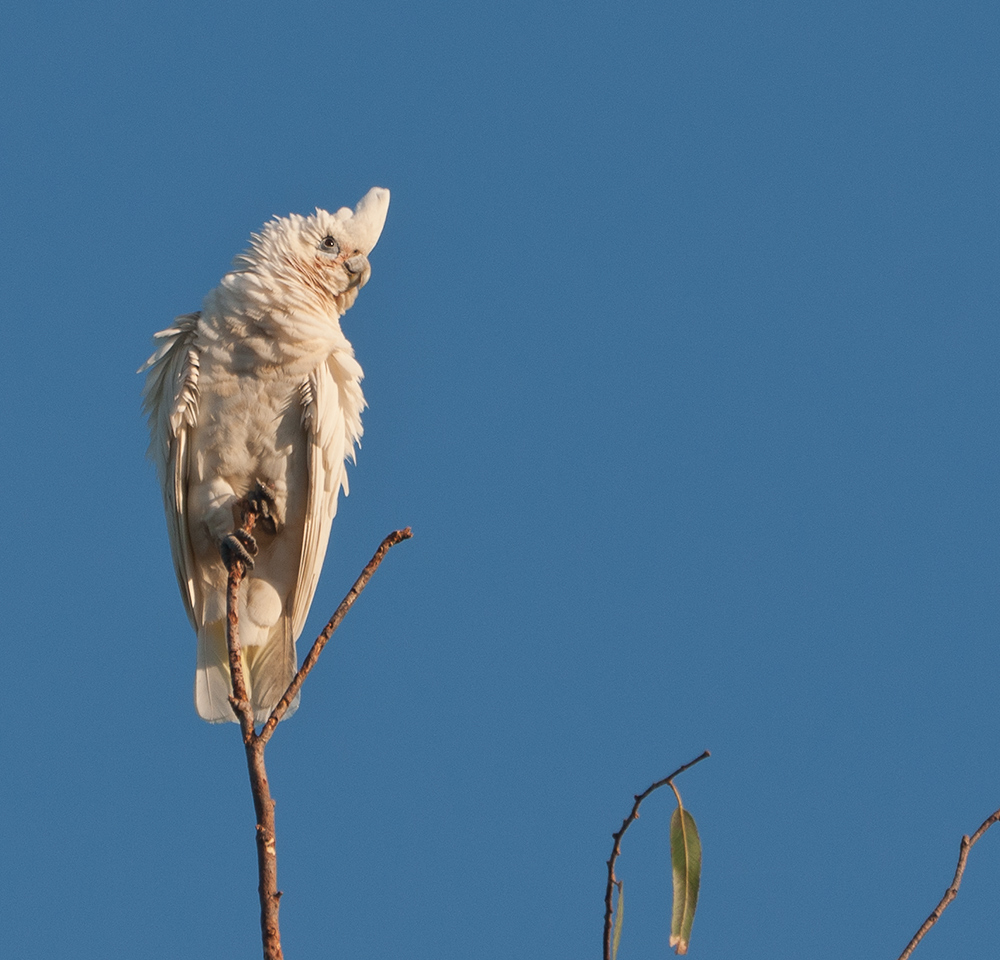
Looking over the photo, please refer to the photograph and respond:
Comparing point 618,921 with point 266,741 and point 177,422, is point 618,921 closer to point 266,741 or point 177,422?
point 266,741

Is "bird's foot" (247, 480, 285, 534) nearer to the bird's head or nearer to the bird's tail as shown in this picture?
the bird's tail

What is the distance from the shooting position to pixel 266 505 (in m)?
4.80

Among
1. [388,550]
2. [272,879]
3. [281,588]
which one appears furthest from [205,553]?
[272,879]

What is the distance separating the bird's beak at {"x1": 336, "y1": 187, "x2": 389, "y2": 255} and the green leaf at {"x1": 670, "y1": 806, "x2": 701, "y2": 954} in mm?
3365

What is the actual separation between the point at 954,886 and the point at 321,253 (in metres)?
3.89

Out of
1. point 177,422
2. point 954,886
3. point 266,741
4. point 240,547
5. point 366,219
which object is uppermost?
point 366,219

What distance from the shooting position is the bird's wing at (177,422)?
4762 millimetres

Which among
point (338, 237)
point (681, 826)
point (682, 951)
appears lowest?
point (682, 951)

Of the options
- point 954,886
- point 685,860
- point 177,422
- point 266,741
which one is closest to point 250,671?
point 177,422

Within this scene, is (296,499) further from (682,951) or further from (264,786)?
(682,951)

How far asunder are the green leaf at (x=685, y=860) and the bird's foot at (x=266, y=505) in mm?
2547

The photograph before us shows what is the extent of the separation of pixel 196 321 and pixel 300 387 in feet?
1.77

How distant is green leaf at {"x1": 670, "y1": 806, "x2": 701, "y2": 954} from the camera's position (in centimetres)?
262

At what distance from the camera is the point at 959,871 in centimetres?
216
